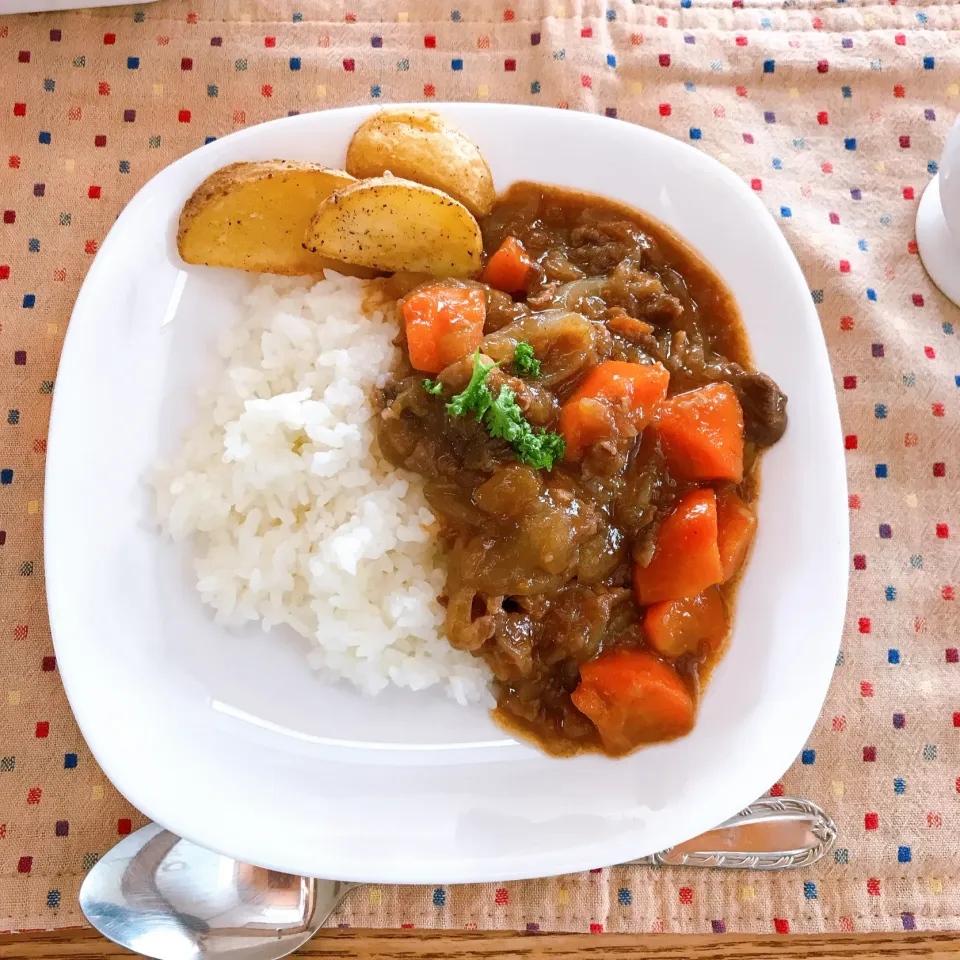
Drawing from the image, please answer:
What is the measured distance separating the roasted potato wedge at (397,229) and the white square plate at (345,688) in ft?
1.47

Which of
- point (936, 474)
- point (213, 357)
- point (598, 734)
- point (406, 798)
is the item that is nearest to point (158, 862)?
point (406, 798)

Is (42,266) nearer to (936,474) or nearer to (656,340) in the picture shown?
(656,340)

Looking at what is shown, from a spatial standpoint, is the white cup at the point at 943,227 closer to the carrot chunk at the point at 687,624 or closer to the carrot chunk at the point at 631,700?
the carrot chunk at the point at 687,624

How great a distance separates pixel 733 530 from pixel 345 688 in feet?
4.93

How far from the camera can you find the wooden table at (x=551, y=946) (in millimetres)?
2930

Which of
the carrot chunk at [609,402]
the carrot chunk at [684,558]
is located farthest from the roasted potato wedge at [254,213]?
the carrot chunk at [684,558]

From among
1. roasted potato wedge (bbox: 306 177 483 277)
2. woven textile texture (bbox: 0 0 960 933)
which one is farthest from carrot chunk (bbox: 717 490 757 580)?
roasted potato wedge (bbox: 306 177 483 277)

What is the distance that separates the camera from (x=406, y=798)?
110 inches

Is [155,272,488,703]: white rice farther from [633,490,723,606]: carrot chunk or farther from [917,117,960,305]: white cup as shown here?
[917,117,960,305]: white cup

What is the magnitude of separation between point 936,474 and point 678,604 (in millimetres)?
1366

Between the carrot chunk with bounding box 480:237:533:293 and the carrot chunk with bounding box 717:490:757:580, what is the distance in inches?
42.4

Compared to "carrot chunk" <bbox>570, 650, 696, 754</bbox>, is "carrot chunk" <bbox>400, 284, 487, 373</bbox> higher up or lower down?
higher up

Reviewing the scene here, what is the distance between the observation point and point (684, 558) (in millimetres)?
2723

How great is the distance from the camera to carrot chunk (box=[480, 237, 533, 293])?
2.96 meters
